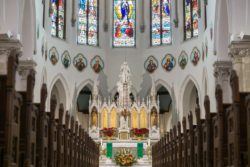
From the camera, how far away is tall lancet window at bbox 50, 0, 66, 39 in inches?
1270

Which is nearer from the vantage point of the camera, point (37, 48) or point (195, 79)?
point (37, 48)

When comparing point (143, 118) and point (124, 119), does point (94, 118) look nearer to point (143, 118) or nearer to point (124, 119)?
point (124, 119)

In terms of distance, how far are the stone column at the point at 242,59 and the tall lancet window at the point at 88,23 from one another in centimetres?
1689

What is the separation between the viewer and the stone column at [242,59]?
18750mm

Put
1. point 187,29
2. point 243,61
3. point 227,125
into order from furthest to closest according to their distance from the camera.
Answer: point 187,29, point 243,61, point 227,125

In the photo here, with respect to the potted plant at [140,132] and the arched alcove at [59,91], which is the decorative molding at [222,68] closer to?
the potted plant at [140,132]

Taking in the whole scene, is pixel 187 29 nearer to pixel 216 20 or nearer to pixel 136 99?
pixel 136 99

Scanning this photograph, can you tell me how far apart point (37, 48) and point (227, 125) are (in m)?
19.5

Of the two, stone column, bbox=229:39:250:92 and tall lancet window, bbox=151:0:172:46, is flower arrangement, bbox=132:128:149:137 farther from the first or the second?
stone column, bbox=229:39:250:92

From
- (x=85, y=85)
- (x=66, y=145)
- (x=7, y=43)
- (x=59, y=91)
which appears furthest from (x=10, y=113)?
(x=85, y=85)

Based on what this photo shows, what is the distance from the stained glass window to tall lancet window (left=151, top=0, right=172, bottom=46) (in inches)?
56.5

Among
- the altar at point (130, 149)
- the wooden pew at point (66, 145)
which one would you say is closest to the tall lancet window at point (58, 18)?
the altar at point (130, 149)

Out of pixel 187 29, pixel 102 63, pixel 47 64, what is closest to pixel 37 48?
pixel 47 64

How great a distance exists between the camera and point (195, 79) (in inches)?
1233
